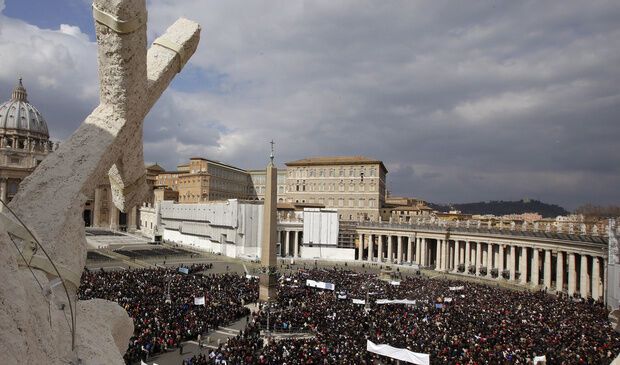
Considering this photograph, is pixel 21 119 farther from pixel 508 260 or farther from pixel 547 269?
pixel 547 269

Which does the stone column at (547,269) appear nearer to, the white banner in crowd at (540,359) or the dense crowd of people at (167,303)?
the dense crowd of people at (167,303)

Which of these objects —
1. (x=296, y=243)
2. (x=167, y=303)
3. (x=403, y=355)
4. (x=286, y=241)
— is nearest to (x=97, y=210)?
(x=286, y=241)

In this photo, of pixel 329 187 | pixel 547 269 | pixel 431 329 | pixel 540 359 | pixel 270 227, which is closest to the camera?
pixel 540 359

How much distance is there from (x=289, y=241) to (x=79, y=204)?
76002mm

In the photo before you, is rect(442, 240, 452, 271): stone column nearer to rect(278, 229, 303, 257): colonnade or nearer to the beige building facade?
rect(278, 229, 303, 257): colonnade

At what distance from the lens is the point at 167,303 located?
91.7 ft

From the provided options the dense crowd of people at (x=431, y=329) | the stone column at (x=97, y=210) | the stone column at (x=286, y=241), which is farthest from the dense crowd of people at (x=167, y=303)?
the stone column at (x=97, y=210)

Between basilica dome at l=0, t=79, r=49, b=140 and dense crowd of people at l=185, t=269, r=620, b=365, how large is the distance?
107410 mm

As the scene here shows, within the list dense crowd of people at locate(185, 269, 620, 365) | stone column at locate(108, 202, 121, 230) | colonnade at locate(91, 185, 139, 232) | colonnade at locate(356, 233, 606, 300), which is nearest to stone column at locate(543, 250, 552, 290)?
colonnade at locate(356, 233, 606, 300)

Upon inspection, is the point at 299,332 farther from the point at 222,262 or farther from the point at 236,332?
the point at 222,262

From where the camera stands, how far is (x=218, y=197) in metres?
110

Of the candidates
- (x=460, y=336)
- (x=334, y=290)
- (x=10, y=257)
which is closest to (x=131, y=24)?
(x=10, y=257)

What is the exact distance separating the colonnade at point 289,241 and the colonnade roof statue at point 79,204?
72724 mm

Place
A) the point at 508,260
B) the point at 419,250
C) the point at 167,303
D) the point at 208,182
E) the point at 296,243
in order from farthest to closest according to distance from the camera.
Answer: the point at 208,182 < the point at 296,243 < the point at 419,250 < the point at 508,260 < the point at 167,303
